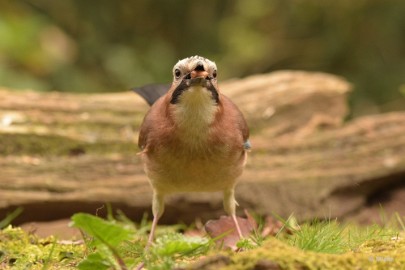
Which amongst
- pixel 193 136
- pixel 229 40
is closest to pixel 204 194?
pixel 193 136

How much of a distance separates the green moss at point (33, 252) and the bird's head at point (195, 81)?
1.02m

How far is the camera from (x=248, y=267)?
295 centimetres

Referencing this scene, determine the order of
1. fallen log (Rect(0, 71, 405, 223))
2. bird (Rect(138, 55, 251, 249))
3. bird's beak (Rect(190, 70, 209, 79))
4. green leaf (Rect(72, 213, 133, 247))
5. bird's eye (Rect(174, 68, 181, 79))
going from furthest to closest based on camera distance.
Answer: fallen log (Rect(0, 71, 405, 223)) < bird's eye (Rect(174, 68, 181, 79)) < bird (Rect(138, 55, 251, 249)) < bird's beak (Rect(190, 70, 209, 79)) < green leaf (Rect(72, 213, 133, 247))

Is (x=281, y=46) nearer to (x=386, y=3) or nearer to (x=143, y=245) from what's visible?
(x=386, y=3)

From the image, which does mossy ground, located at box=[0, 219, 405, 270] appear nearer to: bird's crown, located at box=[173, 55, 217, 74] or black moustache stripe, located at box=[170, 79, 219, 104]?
black moustache stripe, located at box=[170, 79, 219, 104]

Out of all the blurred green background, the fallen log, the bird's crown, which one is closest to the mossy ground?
the bird's crown

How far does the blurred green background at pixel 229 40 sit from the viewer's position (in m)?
9.48

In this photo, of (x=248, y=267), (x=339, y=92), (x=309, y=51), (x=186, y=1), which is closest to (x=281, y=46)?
(x=309, y=51)

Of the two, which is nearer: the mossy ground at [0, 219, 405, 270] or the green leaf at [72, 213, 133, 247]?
the mossy ground at [0, 219, 405, 270]

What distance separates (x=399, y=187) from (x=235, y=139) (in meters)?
2.26

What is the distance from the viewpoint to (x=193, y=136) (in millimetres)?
4410

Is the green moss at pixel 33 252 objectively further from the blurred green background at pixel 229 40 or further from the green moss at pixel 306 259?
the blurred green background at pixel 229 40

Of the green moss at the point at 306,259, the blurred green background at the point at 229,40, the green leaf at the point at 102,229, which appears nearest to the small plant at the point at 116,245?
the green leaf at the point at 102,229

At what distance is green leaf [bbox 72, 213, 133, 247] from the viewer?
321cm
